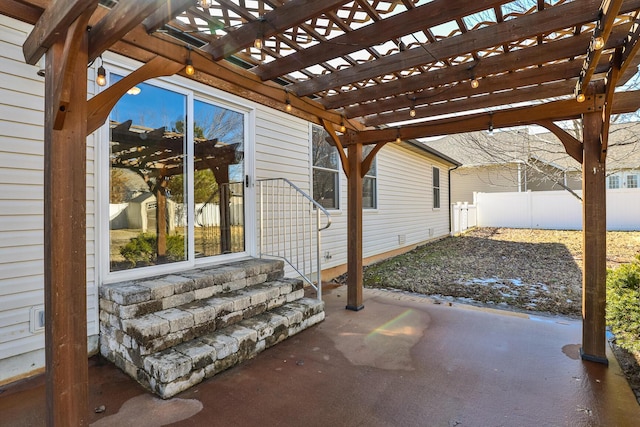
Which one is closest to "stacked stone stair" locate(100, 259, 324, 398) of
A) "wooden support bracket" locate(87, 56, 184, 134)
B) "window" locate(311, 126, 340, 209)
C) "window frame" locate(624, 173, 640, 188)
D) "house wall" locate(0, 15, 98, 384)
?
"house wall" locate(0, 15, 98, 384)

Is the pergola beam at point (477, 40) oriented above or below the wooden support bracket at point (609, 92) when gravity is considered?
above

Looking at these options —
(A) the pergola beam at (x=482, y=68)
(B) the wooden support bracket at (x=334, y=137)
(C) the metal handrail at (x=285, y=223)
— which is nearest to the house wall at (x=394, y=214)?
(C) the metal handrail at (x=285, y=223)

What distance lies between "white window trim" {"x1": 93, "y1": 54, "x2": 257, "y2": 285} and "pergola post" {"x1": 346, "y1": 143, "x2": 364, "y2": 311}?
4.24 ft

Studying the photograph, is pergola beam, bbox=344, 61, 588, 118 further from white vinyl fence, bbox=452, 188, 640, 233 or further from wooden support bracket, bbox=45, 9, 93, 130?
white vinyl fence, bbox=452, 188, 640, 233

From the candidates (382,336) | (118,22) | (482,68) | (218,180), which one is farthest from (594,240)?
(218,180)

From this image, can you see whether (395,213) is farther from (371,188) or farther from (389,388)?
(389,388)

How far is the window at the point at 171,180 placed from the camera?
3.12 m

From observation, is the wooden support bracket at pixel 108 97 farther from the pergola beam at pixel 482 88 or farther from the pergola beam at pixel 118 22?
the pergola beam at pixel 482 88

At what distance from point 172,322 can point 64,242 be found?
3.96 feet

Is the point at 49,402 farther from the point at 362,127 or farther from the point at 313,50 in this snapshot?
the point at 362,127

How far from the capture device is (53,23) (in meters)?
1.50

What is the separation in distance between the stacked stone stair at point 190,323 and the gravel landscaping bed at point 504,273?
2664 millimetres

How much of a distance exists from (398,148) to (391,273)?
3.68m

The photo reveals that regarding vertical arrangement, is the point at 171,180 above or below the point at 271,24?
below
